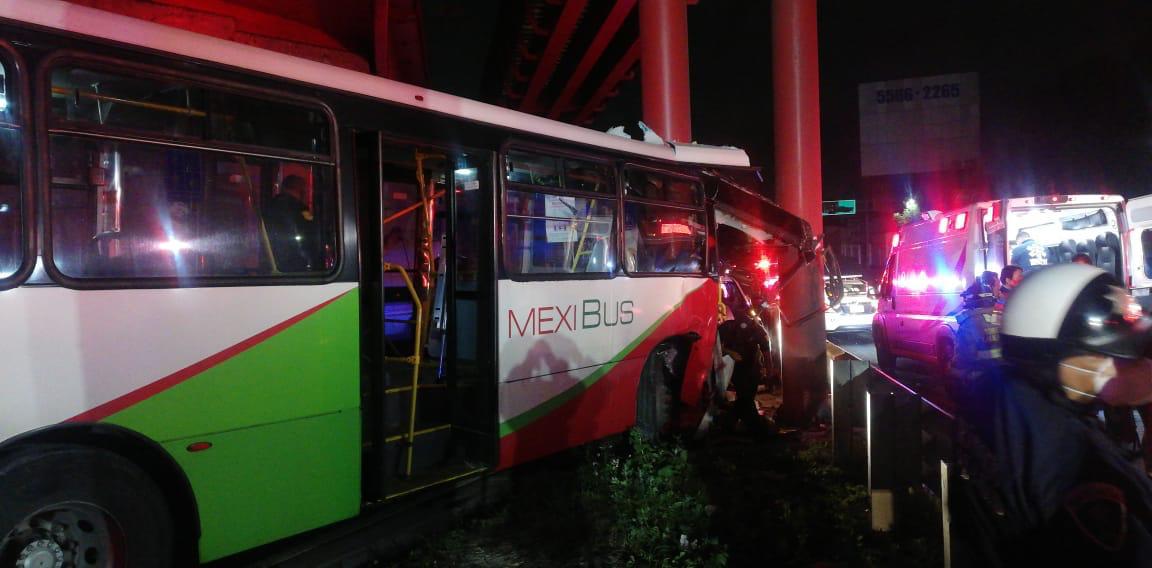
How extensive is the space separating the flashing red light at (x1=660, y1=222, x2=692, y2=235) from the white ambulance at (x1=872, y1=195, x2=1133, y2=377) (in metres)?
4.35

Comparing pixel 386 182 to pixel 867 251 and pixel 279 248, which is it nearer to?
pixel 279 248

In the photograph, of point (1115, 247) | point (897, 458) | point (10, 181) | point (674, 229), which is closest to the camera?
point (10, 181)

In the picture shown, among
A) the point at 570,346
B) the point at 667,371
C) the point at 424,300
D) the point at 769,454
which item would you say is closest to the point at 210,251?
the point at 424,300

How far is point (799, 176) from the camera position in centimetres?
894

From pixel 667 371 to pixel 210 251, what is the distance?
471cm

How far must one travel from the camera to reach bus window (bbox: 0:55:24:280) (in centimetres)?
305

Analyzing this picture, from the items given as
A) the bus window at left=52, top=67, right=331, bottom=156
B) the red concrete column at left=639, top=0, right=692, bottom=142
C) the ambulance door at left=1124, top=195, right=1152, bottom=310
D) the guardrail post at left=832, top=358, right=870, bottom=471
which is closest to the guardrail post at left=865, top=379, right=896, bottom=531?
the guardrail post at left=832, top=358, right=870, bottom=471

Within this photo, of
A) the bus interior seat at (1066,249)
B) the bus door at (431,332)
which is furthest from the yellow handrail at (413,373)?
the bus interior seat at (1066,249)

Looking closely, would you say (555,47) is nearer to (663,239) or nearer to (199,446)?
(663,239)

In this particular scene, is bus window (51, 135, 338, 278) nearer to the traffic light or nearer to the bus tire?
the bus tire

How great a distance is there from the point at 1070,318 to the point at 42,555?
4.36m

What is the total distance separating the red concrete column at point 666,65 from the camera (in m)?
10.9

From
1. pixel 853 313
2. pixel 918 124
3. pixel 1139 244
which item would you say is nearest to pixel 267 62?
pixel 1139 244

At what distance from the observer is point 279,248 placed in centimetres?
396
